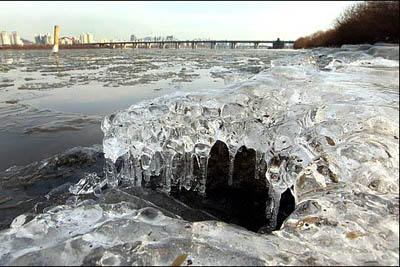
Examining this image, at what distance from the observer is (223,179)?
3.08m

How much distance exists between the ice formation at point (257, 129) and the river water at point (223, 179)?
0.04 feet

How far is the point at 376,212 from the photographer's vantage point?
146 cm

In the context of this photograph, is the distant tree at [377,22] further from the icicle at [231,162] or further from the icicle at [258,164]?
the icicle at [231,162]

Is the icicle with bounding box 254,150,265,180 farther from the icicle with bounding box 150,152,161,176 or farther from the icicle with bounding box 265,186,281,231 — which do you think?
the icicle with bounding box 150,152,161,176

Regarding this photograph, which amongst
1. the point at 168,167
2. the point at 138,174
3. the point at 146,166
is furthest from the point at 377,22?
the point at 138,174

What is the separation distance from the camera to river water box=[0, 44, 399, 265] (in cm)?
132

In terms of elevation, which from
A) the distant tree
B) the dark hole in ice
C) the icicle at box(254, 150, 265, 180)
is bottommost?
the dark hole in ice

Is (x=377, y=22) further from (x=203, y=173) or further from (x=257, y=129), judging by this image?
(x=203, y=173)

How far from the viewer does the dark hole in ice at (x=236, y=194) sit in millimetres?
2560

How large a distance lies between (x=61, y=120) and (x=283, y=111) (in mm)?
4402

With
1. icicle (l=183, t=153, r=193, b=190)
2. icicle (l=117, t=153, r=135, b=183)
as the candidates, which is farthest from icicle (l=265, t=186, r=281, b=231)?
icicle (l=117, t=153, r=135, b=183)

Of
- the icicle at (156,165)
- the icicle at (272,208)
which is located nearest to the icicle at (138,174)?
the icicle at (156,165)

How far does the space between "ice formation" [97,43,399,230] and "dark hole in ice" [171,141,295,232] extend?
0.09 m

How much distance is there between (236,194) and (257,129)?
2.37ft
